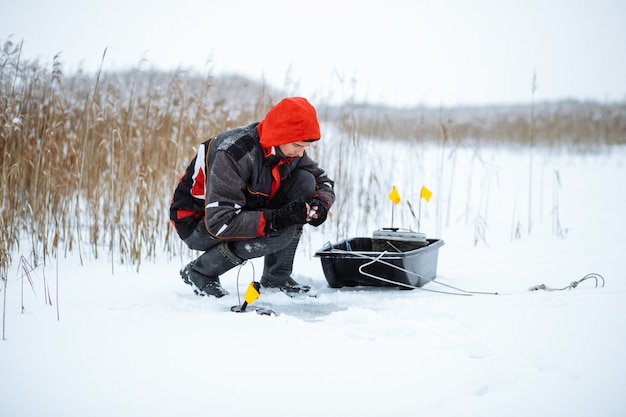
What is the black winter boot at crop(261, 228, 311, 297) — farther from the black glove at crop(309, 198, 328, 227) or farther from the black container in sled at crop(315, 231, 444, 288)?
the black glove at crop(309, 198, 328, 227)

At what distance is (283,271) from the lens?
9.20 ft

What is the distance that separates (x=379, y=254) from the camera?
2730 millimetres

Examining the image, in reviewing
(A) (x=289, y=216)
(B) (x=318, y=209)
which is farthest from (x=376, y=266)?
(A) (x=289, y=216)

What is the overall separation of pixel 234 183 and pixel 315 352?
2.87 ft

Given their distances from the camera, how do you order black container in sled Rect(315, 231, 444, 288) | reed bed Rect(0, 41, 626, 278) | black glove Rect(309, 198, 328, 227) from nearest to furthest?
black glove Rect(309, 198, 328, 227), black container in sled Rect(315, 231, 444, 288), reed bed Rect(0, 41, 626, 278)

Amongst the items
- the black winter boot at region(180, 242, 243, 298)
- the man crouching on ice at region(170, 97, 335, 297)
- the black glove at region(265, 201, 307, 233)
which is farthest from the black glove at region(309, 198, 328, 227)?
the black winter boot at region(180, 242, 243, 298)

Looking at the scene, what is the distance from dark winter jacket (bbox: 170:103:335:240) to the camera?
90.7 inches

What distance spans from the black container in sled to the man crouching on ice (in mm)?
191

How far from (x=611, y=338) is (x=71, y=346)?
6.00 ft

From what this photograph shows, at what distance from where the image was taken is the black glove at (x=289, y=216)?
2.38 meters

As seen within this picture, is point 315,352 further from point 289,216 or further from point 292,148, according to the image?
point 292,148

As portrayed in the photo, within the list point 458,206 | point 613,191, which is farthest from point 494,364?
point 613,191

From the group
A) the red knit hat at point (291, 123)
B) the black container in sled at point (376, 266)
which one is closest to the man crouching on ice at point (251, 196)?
the red knit hat at point (291, 123)

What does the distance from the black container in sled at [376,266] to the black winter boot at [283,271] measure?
0.47 feet
